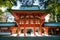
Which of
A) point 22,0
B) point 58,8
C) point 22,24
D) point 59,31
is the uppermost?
point 22,0

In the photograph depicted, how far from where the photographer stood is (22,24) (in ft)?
51.4

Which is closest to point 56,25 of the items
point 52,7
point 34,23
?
point 34,23

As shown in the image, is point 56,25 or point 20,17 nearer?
point 20,17

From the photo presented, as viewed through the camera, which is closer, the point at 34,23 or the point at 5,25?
the point at 34,23

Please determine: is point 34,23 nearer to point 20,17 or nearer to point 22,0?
point 20,17

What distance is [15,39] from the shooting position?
37.0ft

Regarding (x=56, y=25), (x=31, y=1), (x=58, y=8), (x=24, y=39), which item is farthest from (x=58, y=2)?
(x=56, y=25)

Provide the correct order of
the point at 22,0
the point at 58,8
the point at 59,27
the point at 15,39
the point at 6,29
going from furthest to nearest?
the point at 6,29, the point at 59,27, the point at 15,39, the point at 58,8, the point at 22,0

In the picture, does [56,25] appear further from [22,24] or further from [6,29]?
[6,29]

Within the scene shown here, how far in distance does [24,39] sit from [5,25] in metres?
7.88

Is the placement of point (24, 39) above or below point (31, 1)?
below

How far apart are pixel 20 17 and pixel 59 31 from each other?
6.13 m

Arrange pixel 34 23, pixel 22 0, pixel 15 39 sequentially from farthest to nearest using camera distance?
pixel 34 23
pixel 15 39
pixel 22 0

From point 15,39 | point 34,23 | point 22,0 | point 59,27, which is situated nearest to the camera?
point 22,0
